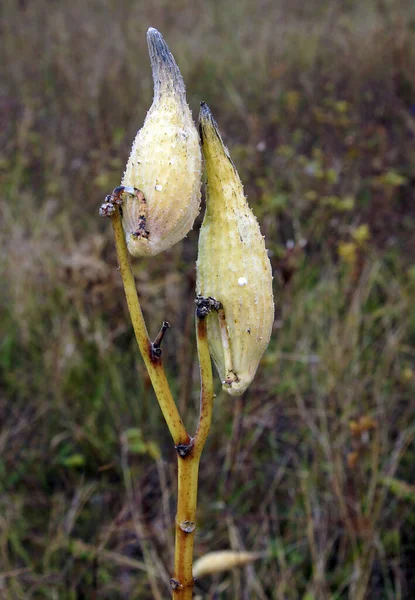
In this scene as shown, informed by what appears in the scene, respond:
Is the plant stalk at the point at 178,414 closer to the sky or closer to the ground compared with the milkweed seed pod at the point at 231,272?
closer to the ground

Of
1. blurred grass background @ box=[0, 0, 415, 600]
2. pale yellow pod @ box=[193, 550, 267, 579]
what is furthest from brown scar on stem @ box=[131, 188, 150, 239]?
pale yellow pod @ box=[193, 550, 267, 579]

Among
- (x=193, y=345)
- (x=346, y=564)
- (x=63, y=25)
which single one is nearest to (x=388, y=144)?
(x=193, y=345)

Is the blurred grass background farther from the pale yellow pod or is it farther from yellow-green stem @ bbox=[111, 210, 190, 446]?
yellow-green stem @ bbox=[111, 210, 190, 446]

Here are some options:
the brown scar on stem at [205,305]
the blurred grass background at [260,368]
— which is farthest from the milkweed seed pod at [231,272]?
the blurred grass background at [260,368]

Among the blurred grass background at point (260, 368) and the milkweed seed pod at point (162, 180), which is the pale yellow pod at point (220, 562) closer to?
the blurred grass background at point (260, 368)

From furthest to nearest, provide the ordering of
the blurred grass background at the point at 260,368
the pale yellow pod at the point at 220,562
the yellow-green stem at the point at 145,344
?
the blurred grass background at the point at 260,368
the pale yellow pod at the point at 220,562
the yellow-green stem at the point at 145,344

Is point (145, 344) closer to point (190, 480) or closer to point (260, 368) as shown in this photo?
point (190, 480)

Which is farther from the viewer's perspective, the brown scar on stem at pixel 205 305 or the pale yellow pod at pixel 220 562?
the pale yellow pod at pixel 220 562

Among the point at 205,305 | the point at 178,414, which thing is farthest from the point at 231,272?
the point at 178,414

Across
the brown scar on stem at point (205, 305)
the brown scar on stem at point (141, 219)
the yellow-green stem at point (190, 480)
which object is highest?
the brown scar on stem at point (141, 219)
